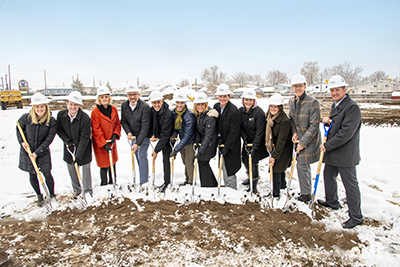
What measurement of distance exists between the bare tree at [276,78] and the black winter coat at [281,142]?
102 m

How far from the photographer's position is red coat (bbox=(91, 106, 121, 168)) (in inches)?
185

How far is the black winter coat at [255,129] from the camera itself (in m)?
4.37

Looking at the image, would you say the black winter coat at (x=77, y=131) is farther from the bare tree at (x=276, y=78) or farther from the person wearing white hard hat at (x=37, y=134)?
the bare tree at (x=276, y=78)

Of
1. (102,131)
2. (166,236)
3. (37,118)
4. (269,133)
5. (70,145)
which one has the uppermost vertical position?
(37,118)

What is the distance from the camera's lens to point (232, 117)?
435 cm

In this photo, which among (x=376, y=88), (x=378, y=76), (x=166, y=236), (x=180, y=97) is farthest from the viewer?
(x=378, y=76)

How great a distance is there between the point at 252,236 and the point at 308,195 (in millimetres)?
1616

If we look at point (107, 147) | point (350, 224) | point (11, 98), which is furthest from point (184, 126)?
point (11, 98)

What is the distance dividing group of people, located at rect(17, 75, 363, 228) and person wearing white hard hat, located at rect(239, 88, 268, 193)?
0.02m

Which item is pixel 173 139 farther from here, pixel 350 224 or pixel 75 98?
pixel 350 224

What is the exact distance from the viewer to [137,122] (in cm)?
487

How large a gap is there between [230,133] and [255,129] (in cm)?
52

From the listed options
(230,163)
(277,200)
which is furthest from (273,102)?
(277,200)

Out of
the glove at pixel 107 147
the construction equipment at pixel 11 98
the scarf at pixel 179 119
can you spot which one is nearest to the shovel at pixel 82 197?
the glove at pixel 107 147
